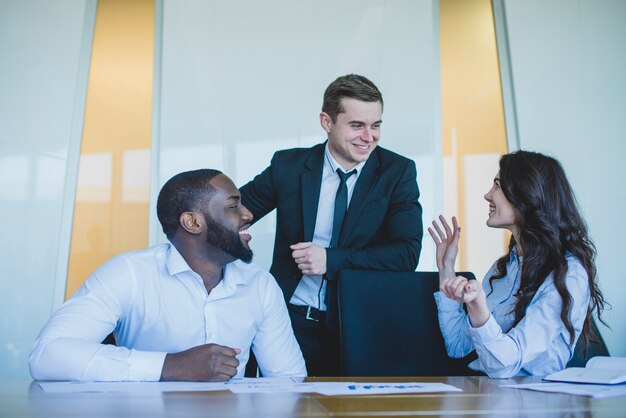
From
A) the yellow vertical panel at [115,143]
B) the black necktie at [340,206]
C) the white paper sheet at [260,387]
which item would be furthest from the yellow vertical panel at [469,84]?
the white paper sheet at [260,387]

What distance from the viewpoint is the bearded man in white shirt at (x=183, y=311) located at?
1.71 metres

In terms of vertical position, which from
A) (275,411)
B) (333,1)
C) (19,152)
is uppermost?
(333,1)

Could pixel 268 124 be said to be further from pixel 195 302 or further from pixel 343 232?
pixel 195 302

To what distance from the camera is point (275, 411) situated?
119 cm

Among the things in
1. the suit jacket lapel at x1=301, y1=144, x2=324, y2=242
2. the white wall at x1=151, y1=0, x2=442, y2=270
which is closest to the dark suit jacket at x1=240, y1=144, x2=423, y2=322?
the suit jacket lapel at x1=301, y1=144, x2=324, y2=242

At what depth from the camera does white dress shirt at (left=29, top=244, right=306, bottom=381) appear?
6.15 feet

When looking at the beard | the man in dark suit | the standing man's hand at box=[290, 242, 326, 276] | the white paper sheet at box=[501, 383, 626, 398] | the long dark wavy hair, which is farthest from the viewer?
the man in dark suit

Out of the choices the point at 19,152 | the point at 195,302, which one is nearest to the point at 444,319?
the point at 195,302

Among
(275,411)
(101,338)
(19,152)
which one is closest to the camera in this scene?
(275,411)

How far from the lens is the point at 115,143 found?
14.2 feet

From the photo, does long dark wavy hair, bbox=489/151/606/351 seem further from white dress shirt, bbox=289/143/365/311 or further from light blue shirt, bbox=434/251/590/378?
white dress shirt, bbox=289/143/365/311

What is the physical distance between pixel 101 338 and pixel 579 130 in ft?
11.5

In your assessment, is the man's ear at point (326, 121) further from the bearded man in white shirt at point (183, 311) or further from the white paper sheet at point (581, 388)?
the white paper sheet at point (581, 388)

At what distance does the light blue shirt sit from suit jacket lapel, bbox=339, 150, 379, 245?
57 cm
